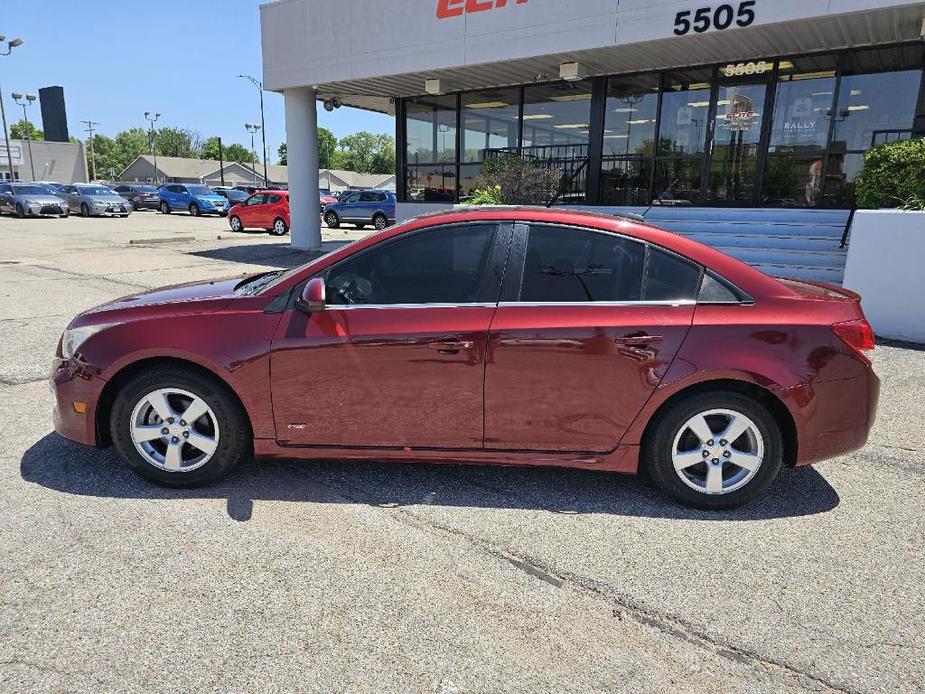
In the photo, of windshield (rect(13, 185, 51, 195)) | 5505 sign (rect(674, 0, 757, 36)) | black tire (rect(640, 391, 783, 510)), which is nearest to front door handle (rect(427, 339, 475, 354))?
Result: black tire (rect(640, 391, 783, 510))

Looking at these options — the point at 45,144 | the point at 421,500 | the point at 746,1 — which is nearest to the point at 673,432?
the point at 421,500

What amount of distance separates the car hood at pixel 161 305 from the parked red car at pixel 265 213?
65.2 feet

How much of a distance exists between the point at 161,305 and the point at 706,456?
315 cm

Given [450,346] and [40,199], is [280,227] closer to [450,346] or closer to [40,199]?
[40,199]

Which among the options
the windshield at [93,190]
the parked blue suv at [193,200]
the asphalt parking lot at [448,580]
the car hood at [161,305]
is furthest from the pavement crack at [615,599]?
the parked blue suv at [193,200]

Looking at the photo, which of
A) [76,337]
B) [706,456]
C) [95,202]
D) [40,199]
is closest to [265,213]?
[95,202]

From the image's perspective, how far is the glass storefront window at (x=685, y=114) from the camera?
1280 centimetres

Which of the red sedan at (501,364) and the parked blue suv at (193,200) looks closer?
the red sedan at (501,364)

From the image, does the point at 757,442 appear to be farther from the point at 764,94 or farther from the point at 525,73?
the point at 525,73

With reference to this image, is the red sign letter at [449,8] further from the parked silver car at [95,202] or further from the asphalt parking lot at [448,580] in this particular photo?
the parked silver car at [95,202]

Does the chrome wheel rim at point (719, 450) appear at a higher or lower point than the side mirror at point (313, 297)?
lower

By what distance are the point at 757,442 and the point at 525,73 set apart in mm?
12322

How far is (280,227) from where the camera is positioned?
2302 cm

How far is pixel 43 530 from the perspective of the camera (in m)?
3.09
